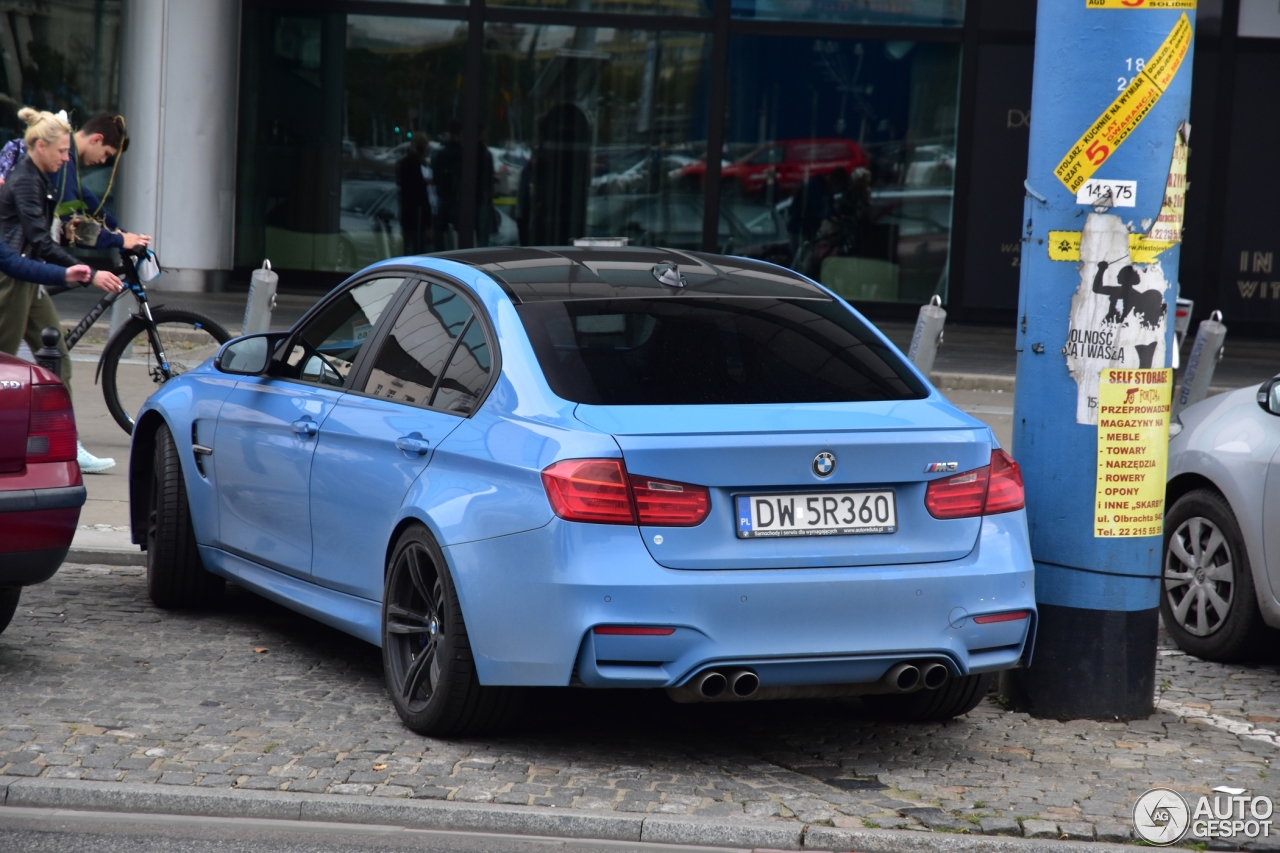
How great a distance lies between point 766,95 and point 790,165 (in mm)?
809

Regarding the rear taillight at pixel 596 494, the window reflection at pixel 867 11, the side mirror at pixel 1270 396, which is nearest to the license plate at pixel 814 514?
the rear taillight at pixel 596 494

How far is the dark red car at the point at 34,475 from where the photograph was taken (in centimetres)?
563

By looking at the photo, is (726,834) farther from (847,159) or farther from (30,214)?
(847,159)

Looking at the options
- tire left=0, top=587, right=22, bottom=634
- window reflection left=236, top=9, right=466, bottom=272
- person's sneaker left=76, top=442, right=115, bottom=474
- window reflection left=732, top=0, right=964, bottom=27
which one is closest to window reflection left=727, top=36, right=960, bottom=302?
window reflection left=732, top=0, right=964, bottom=27

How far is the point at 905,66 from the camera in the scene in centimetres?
1880

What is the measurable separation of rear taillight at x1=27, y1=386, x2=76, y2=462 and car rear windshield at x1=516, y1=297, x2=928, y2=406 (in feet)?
5.61

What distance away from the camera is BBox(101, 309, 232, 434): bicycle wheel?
34.4ft

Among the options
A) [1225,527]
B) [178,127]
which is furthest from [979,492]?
[178,127]

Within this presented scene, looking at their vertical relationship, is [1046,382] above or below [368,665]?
above

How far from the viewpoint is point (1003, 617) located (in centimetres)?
499

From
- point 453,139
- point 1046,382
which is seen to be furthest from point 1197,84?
point 1046,382

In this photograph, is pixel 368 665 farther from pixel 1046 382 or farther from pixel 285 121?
pixel 285 121

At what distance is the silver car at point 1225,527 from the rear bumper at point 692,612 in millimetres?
1877

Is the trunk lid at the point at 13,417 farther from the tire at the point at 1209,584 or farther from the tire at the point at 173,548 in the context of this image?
the tire at the point at 1209,584
